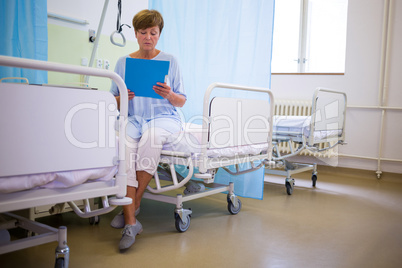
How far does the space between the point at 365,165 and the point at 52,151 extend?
4222mm

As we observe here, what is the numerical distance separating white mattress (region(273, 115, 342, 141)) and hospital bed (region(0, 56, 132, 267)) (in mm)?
2255

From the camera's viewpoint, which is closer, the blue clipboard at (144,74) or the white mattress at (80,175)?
the white mattress at (80,175)

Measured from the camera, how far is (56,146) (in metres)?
1.40

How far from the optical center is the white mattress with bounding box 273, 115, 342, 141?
347cm

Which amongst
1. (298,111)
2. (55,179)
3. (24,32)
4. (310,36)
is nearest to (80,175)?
(55,179)

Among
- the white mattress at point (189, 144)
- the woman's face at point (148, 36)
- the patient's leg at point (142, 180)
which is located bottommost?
the patient's leg at point (142, 180)

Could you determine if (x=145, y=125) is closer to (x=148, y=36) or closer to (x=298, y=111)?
(x=148, y=36)

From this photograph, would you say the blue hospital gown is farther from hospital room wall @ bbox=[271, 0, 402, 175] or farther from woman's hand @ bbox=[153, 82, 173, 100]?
hospital room wall @ bbox=[271, 0, 402, 175]

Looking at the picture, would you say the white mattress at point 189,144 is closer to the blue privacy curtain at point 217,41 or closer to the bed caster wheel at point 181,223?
the bed caster wheel at point 181,223

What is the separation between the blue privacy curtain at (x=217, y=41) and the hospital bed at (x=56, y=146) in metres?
1.65

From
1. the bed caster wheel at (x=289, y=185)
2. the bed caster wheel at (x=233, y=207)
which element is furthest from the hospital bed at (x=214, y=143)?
the bed caster wheel at (x=289, y=185)

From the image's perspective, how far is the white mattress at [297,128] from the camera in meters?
3.47

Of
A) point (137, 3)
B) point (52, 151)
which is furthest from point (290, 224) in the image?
point (137, 3)

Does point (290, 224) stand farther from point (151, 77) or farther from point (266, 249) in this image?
point (151, 77)
